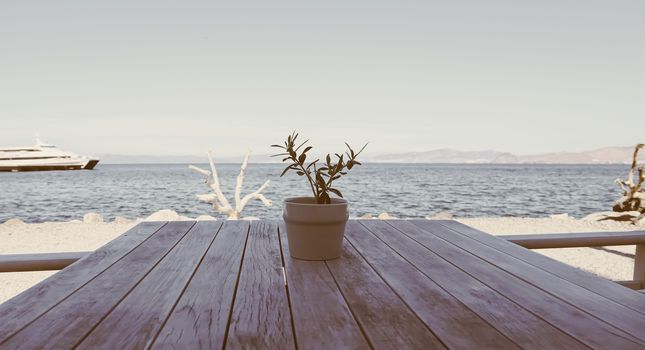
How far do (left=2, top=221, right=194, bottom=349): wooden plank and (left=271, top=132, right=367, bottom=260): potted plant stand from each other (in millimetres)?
459

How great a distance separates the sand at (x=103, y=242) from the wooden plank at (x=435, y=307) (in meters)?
5.10

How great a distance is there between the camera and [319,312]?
0.89 meters

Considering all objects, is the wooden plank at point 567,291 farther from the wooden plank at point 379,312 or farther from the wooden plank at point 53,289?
the wooden plank at point 53,289

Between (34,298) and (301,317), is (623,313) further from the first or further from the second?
(34,298)

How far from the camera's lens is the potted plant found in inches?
50.7

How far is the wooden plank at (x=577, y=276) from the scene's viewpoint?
100 cm

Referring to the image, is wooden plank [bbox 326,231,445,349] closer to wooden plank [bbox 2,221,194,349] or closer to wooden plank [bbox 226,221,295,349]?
wooden plank [bbox 226,221,295,349]

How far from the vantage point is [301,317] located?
0.86 meters

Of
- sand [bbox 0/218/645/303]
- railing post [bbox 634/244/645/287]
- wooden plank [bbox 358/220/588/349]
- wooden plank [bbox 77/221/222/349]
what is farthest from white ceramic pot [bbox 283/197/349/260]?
sand [bbox 0/218/645/303]

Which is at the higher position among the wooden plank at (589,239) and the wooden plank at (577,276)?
the wooden plank at (577,276)

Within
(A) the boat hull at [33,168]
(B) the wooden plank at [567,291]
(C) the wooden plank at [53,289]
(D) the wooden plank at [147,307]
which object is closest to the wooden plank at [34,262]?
(C) the wooden plank at [53,289]

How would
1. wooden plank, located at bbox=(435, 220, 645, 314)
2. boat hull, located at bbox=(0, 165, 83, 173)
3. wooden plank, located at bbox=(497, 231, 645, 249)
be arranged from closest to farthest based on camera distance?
wooden plank, located at bbox=(435, 220, 645, 314), wooden plank, located at bbox=(497, 231, 645, 249), boat hull, located at bbox=(0, 165, 83, 173)

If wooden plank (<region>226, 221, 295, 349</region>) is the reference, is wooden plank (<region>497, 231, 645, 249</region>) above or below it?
below

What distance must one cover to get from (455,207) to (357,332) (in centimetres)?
1853
